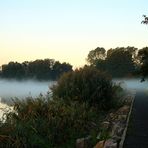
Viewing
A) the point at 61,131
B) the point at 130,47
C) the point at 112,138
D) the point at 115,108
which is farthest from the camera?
the point at 130,47

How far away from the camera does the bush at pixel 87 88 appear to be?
2588 centimetres

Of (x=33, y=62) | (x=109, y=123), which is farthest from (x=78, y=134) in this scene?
(x=33, y=62)

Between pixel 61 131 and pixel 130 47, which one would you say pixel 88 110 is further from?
pixel 130 47

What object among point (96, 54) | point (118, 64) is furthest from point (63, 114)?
point (96, 54)

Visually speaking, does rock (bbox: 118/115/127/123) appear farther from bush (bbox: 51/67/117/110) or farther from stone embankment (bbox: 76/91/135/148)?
bush (bbox: 51/67/117/110)

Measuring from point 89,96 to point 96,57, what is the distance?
11775 centimetres

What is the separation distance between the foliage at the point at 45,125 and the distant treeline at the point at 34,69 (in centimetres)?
10060

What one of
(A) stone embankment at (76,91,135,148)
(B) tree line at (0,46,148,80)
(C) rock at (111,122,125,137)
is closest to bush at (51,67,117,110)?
(A) stone embankment at (76,91,135,148)

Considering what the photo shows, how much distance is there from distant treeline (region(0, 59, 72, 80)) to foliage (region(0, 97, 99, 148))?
100598mm

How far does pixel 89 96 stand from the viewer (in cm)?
2580

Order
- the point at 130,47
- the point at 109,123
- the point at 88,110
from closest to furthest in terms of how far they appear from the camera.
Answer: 1. the point at 109,123
2. the point at 88,110
3. the point at 130,47

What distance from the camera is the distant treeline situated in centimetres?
12550

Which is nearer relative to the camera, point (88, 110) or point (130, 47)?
point (88, 110)

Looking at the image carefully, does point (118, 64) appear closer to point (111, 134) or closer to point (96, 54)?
point (96, 54)
